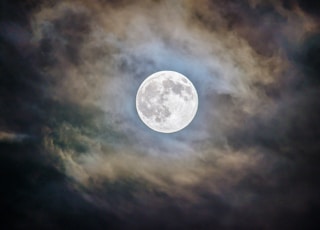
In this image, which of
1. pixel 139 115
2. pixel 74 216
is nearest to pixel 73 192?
pixel 74 216

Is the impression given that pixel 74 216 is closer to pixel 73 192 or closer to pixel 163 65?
pixel 73 192

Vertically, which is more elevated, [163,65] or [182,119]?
[163,65]

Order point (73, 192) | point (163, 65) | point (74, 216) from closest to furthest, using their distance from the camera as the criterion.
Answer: point (163, 65)
point (73, 192)
point (74, 216)

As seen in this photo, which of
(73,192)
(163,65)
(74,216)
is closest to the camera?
(163,65)

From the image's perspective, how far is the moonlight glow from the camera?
16.5m

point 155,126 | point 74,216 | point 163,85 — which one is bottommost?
point 74,216

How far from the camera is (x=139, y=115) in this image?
1727cm

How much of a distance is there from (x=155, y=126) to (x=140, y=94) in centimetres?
214

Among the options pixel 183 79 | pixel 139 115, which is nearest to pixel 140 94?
pixel 139 115

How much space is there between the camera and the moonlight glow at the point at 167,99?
16.5m

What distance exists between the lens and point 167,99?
16.8m

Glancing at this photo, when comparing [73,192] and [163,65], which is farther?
[73,192]

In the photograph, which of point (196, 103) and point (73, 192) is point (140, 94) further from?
point (73, 192)

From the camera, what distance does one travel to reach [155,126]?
1719cm
